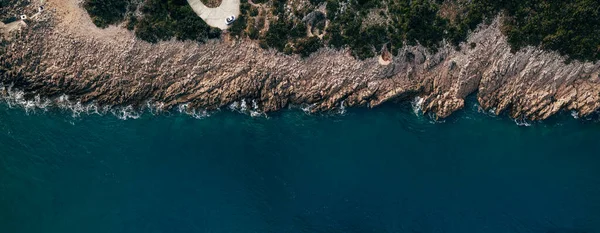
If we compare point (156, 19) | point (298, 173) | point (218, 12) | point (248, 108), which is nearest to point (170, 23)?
point (156, 19)

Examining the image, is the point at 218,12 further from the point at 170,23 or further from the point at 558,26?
the point at 558,26

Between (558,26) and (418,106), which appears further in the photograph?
(418,106)

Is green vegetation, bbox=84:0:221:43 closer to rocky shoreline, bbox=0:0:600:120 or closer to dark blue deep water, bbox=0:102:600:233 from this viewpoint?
rocky shoreline, bbox=0:0:600:120

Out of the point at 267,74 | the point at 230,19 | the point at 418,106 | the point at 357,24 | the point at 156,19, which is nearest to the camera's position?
the point at 357,24

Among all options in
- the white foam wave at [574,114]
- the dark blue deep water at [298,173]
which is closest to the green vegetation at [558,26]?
the white foam wave at [574,114]

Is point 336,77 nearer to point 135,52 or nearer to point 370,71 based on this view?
point 370,71

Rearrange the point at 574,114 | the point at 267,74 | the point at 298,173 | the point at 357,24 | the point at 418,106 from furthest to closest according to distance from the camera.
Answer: the point at 418,106, the point at 574,114, the point at 267,74, the point at 298,173, the point at 357,24
